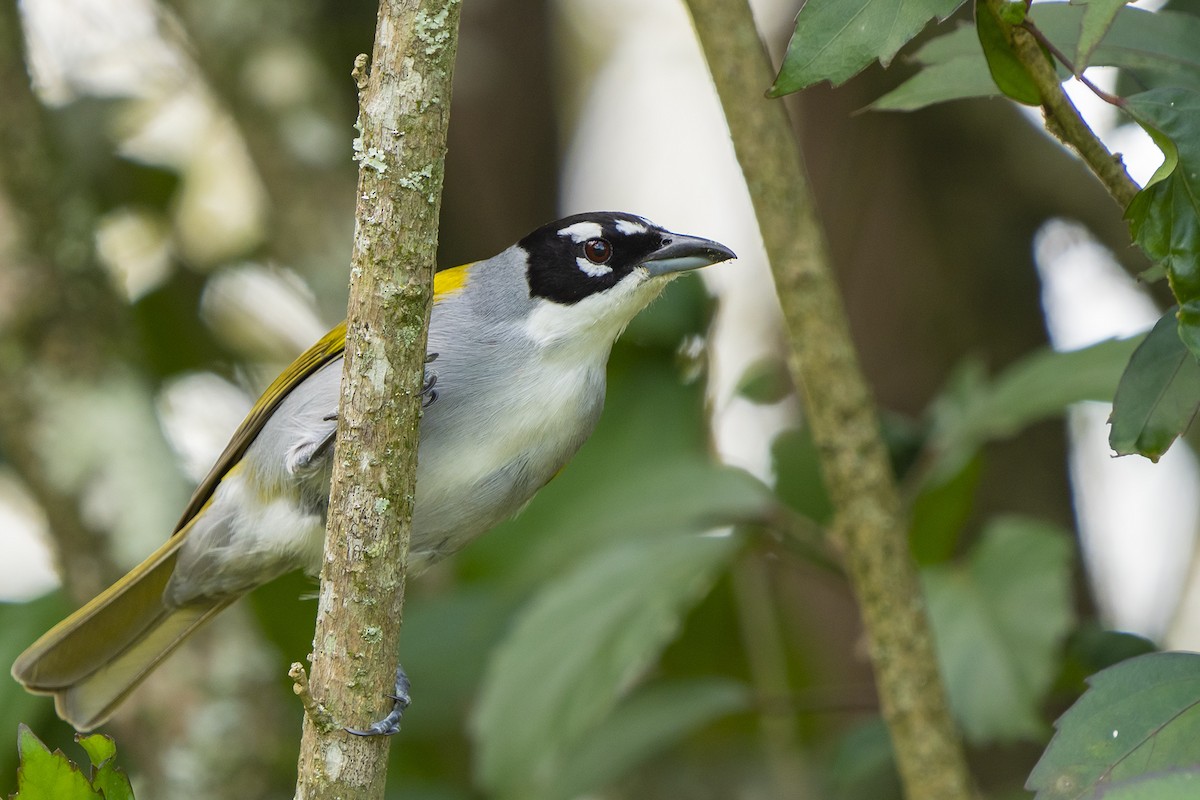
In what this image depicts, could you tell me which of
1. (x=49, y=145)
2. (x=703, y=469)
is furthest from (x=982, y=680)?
(x=49, y=145)

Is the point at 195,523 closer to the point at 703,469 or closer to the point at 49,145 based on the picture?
the point at 703,469

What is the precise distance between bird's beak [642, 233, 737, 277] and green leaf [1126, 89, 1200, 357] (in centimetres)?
147

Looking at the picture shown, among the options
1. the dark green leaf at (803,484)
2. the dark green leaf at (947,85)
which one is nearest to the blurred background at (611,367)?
the dark green leaf at (803,484)

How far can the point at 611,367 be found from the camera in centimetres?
401

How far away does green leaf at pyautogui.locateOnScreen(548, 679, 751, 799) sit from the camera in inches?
132

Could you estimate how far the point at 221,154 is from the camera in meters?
5.76

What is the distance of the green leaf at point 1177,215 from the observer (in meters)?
1.46

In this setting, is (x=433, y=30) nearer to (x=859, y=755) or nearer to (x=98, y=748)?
(x=98, y=748)

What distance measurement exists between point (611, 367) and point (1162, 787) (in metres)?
3.02

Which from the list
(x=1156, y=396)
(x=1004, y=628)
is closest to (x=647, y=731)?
(x=1004, y=628)

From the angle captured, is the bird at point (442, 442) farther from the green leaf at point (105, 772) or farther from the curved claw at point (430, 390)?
the green leaf at point (105, 772)

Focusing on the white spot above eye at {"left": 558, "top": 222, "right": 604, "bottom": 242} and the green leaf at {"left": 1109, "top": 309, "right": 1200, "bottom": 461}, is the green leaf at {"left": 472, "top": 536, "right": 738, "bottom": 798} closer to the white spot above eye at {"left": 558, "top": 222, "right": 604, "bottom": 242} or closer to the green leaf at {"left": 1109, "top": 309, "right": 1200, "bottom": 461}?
the white spot above eye at {"left": 558, "top": 222, "right": 604, "bottom": 242}

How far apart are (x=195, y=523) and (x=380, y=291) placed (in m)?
1.57

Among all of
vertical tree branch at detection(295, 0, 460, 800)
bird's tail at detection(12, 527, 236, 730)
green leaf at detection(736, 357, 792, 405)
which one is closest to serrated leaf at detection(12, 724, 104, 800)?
vertical tree branch at detection(295, 0, 460, 800)
